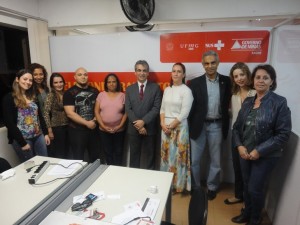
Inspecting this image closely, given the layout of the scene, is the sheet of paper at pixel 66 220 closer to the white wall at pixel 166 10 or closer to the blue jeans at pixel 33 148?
the blue jeans at pixel 33 148

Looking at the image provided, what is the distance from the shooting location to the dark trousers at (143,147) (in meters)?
2.84

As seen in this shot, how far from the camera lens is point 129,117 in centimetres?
274

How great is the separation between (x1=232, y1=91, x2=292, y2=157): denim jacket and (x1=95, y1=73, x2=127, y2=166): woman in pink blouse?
1637 mm

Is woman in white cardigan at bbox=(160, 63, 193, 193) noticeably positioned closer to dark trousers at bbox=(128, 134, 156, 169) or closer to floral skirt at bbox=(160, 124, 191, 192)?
floral skirt at bbox=(160, 124, 191, 192)

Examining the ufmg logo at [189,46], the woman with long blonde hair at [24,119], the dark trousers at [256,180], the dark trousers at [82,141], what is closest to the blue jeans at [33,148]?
the woman with long blonde hair at [24,119]

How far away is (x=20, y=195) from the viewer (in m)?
1.48

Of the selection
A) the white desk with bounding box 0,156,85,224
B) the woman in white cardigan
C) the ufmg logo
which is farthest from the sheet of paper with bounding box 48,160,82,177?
the ufmg logo

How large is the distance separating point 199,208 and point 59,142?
2159 millimetres

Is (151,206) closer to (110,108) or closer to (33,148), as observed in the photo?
(110,108)

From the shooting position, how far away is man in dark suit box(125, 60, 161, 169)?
8.90 feet

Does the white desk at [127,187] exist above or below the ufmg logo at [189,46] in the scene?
below

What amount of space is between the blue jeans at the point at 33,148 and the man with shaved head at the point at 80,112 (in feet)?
1.21

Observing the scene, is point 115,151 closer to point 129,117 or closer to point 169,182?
point 129,117

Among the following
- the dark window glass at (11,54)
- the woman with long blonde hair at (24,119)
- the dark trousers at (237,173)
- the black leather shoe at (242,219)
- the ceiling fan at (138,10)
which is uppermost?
the ceiling fan at (138,10)
